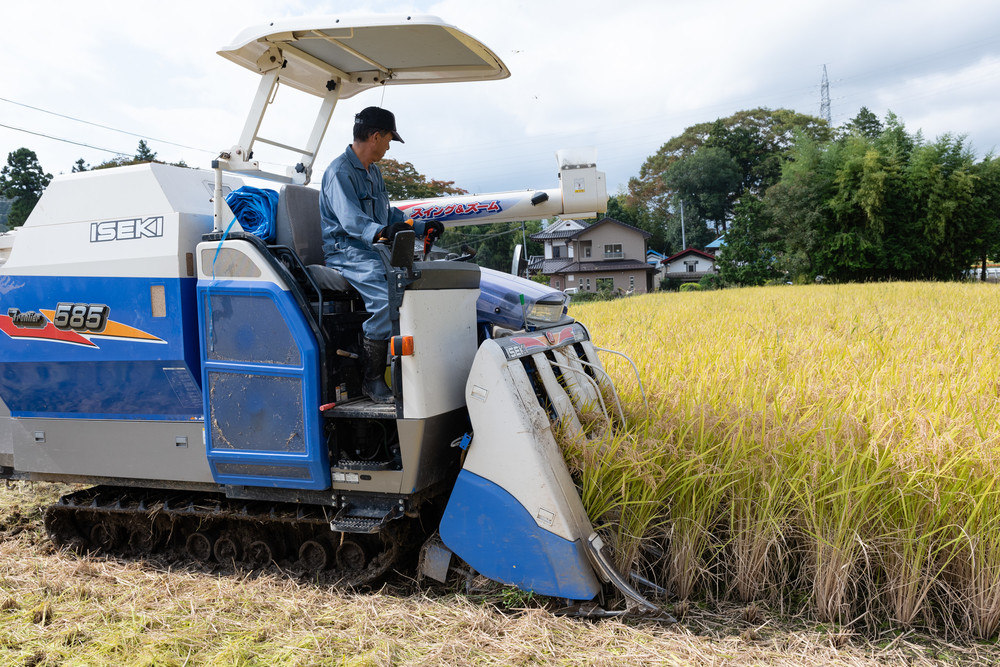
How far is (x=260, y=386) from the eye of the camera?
3.46 meters

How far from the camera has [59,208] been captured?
3.94 metres

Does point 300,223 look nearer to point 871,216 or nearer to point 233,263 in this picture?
point 233,263

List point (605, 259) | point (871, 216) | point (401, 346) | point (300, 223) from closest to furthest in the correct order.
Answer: point (401, 346) → point (300, 223) → point (871, 216) → point (605, 259)

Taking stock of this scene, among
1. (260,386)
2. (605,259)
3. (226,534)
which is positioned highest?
(605,259)

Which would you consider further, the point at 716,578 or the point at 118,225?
the point at 118,225

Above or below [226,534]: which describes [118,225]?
above

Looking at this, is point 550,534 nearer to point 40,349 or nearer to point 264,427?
point 264,427

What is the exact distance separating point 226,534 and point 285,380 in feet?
3.64

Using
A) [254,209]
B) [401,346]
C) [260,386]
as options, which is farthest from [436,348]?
[254,209]

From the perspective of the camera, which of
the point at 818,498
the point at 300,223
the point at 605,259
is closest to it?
the point at 818,498

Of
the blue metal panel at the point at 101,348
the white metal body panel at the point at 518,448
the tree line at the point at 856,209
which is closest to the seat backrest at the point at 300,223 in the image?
the blue metal panel at the point at 101,348

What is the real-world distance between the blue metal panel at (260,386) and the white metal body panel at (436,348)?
0.49 meters

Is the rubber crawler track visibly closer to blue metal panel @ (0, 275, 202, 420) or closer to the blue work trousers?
blue metal panel @ (0, 275, 202, 420)

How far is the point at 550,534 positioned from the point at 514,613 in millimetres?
398
